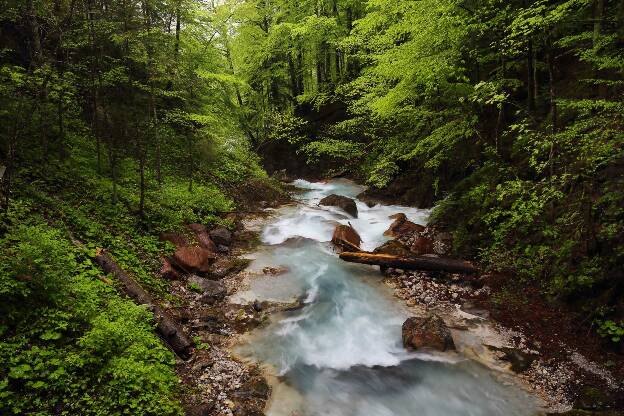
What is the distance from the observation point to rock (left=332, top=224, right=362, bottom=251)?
11461mm

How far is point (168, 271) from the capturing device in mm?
8445

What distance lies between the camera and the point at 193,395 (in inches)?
211

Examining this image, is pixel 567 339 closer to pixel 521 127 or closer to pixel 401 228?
pixel 521 127

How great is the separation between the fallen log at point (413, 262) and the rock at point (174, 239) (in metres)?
4.62

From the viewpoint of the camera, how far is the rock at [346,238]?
11.5 m

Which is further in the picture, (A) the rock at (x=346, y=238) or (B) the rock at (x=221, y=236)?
(A) the rock at (x=346, y=238)

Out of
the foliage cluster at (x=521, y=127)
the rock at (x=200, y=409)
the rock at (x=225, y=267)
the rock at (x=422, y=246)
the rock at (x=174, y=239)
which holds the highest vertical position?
the foliage cluster at (x=521, y=127)

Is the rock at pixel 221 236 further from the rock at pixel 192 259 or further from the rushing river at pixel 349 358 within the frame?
the rock at pixel 192 259

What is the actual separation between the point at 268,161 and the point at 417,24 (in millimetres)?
18737

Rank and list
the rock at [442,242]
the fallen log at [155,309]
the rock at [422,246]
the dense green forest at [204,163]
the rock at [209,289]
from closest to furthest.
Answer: the dense green forest at [204,163], the fallen log at [155,309], the rock at [209,289], the rock at [442,242], the rock at [422,246]

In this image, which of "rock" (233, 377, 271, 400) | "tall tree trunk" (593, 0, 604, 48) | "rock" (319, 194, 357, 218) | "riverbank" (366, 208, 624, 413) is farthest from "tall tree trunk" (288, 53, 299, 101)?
"rock" (233, 377, 271, 400)

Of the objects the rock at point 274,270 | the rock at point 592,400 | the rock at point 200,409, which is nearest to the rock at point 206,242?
the rock at point 274,270

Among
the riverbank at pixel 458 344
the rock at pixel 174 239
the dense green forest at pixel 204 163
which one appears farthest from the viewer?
the rock at pixel 174 239

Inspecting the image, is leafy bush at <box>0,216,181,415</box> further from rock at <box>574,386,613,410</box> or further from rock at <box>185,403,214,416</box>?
rock at <box>574,386,613,410</box>
